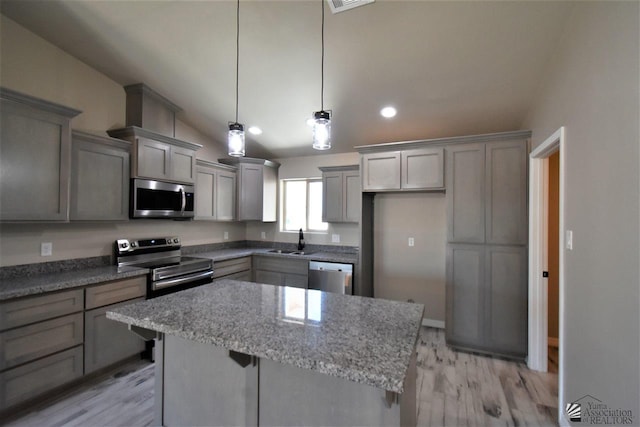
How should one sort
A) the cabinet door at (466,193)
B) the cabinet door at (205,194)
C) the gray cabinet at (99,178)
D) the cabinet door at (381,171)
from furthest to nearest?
the cabinet door at (205,194), the cabinet door at (381,171), the cabinet door at (466,193), the gray cabinet at (99,178)

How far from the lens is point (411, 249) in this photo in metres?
3.86

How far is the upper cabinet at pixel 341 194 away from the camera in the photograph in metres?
3.98

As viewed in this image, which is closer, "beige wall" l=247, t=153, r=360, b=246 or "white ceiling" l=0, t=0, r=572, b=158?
"white ceiling" l=0, t=0, r=572, b=158

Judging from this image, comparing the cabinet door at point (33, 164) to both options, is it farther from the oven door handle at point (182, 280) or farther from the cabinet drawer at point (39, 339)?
the oven door handle at point (182, 280)

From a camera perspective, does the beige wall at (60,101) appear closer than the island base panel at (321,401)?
No

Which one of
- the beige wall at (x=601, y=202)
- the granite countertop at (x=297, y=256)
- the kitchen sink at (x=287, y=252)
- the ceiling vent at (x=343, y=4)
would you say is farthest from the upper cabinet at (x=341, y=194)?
the beige wall at (x=601, y=202)

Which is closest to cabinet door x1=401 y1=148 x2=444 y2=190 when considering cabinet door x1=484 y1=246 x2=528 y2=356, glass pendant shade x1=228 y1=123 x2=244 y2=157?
cabinet door x1=484 y1=246 x2=528 y2=356

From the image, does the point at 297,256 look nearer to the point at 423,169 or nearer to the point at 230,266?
the point at 230,266

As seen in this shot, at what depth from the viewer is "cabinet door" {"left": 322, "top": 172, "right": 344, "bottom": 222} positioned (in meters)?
4.08

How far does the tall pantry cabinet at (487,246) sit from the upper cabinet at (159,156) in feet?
9.91

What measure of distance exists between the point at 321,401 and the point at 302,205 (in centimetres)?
360

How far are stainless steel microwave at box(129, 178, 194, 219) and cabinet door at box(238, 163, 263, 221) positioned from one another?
89cm

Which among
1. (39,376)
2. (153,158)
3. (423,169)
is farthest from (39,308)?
(423,169)

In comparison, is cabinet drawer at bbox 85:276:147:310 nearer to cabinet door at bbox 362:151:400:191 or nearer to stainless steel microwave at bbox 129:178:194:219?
stainless steel microwave at bbox 129:178:194:219
